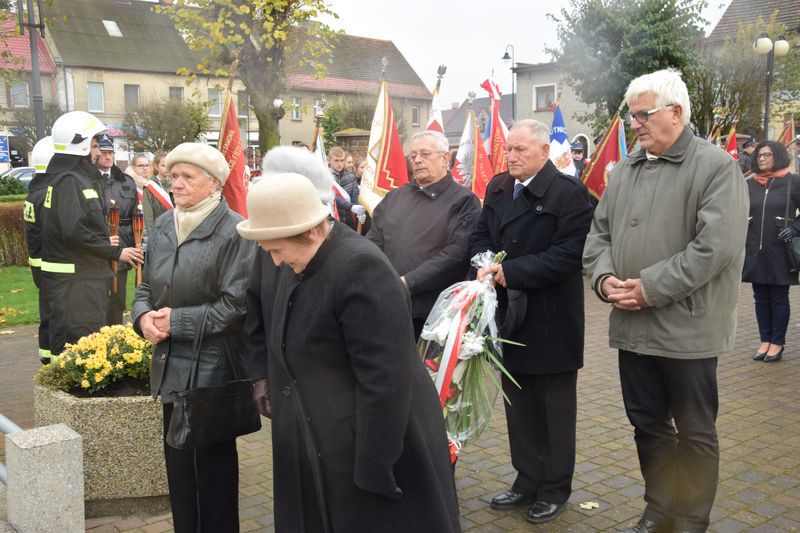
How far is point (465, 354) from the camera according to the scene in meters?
4.18

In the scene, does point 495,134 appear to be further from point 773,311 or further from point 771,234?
point 773,311

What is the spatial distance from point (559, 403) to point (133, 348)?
2495 mm

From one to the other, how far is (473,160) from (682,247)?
18.2 feet

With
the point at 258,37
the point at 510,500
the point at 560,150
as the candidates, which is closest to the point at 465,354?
the point at 510,500

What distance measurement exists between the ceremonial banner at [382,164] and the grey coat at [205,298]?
3.34m

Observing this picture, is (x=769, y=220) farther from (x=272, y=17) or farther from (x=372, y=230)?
(x=272, y=17)

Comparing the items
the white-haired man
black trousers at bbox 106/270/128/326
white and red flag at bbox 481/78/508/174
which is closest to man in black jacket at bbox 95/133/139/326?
black trousers at bbox 106/270/128/326

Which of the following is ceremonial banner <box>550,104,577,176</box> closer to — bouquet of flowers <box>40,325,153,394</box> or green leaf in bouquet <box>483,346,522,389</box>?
green leaf in bouquet <box>483,346,522,389</box>

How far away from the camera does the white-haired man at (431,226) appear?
483cm

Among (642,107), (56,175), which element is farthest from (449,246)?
(56,175)

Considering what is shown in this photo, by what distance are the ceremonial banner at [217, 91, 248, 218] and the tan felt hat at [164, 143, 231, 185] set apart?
183cm

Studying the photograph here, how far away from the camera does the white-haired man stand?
15.9 feet

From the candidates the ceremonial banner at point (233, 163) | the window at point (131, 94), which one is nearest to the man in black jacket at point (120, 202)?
the ceremonial banner at point (233, 163)

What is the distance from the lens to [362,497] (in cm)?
266
